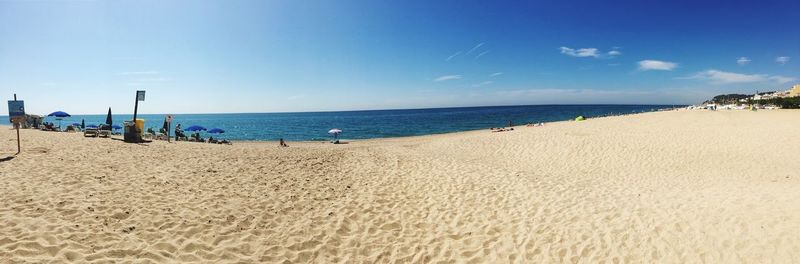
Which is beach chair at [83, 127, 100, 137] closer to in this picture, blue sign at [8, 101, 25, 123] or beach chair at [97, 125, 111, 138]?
beach chair at [97, 125, 111, 138]

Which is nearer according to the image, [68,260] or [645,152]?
[68,260]

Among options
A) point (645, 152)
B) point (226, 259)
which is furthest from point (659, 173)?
point (226, 259)

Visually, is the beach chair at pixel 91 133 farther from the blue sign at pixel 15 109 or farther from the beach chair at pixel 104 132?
the blue sign at pixel 15 109

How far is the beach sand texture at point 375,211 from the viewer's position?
5.94 metres

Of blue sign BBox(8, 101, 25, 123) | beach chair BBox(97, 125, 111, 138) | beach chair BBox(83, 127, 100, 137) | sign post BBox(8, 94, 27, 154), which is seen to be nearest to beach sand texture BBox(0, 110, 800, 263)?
sign post BBox(8, 94, 27, 154)

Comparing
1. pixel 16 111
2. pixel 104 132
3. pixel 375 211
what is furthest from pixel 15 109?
pixel 375 211

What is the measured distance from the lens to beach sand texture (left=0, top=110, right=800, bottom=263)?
5941 millimetres

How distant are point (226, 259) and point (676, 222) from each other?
8.95 meters

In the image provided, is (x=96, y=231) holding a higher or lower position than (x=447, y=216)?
higher

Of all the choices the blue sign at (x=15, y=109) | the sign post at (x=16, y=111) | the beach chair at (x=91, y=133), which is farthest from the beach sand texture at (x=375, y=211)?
the beach chair at (x=91, y=133)

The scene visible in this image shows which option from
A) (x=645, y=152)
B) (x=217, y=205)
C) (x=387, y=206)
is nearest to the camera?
(x=217, y=205)

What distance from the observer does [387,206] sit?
873 centimetres

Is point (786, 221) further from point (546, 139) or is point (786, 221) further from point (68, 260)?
point (546, 139)

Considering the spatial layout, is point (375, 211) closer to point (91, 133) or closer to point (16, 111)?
point (16, 111)
